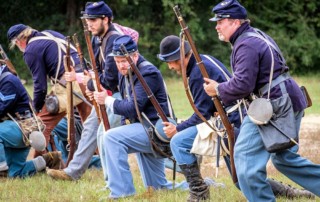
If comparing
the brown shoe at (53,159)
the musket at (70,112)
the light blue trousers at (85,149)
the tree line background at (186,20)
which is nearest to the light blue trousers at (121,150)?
the light blue trousers at (85,149)

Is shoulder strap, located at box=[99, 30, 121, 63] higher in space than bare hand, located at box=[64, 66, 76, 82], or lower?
higher

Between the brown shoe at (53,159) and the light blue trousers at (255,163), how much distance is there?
13.6 ft

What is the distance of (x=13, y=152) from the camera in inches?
401

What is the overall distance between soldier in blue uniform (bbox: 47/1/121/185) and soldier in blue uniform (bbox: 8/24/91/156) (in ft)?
1.90

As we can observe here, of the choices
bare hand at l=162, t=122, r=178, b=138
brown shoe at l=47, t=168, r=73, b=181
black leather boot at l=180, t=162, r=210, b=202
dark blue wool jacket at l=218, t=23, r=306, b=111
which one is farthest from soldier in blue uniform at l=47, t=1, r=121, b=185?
dark blue wool jacket at l=218, t=23, r=306, b=111

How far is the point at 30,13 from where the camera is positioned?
27.5 m

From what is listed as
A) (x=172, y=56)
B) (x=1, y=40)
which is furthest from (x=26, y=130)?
(x=1, y=40)

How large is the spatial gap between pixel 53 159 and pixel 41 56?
53.7 inches

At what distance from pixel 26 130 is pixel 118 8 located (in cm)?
1780

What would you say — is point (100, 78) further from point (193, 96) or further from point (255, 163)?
point (255, 163)

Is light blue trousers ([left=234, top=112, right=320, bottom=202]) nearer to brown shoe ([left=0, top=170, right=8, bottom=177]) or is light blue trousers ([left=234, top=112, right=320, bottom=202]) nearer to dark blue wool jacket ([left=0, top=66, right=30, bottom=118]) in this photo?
dark blue wool jacket ([left=0, top=66, right=30, bottom=118])

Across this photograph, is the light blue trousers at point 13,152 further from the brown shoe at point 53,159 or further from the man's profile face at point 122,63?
the man's profile face at point 122,63

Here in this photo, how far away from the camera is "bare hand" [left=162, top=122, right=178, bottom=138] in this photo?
768cm

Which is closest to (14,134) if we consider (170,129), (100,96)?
(100,96)
